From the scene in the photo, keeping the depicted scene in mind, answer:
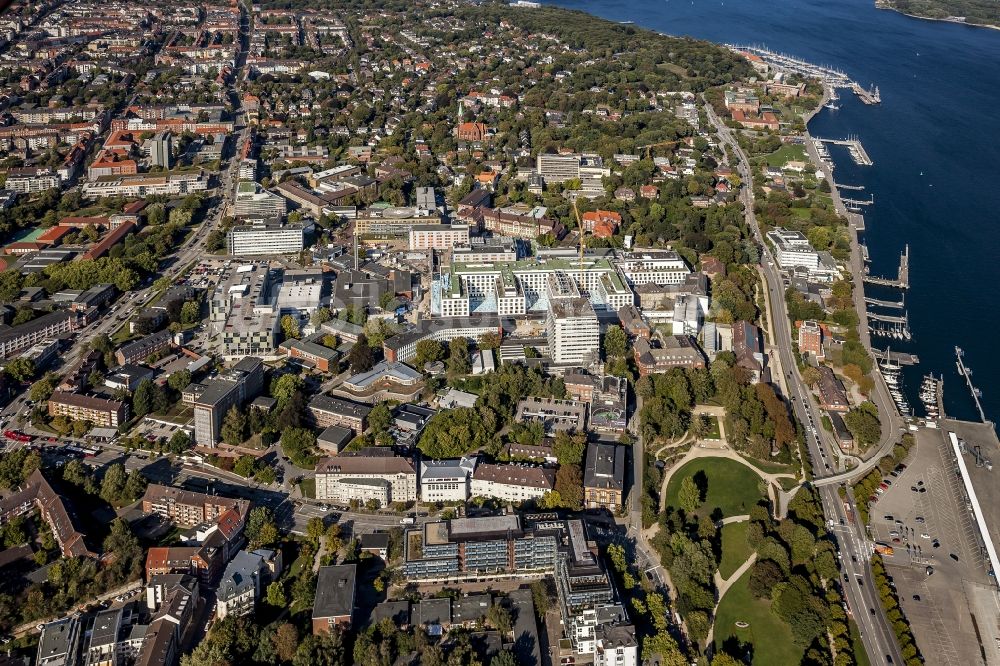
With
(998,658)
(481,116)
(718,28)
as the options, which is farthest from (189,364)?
(718,28)

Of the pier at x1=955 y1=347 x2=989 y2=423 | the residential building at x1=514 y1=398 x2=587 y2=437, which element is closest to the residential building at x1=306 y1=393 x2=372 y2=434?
the residential building at x1=514 y1=398 x2=587 y2=437

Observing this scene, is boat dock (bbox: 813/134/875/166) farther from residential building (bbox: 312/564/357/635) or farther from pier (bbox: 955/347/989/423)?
Result: residential building (bbox: 312/564/357/635)

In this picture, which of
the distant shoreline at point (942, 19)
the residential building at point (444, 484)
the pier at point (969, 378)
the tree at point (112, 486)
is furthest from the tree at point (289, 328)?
the distant shoreline at point (942, 19)

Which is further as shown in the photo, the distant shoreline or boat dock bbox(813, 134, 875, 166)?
the distant shoreline

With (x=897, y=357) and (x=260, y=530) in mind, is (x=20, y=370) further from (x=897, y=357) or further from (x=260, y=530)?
(x=897, y=357)

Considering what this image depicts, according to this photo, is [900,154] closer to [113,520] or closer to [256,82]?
[256,82]
